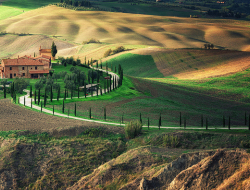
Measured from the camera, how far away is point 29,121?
173ft

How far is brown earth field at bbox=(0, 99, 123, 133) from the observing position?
4840 centimetres

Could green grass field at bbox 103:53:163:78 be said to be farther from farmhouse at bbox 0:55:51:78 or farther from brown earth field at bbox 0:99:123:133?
brown earth field at bbox 0:99:123:133

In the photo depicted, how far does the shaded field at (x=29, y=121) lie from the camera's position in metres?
48.7

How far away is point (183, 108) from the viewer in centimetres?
7338

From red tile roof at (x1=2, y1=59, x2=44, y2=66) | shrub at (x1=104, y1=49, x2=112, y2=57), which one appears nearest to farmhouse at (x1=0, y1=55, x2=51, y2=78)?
red tile roof at (x1=2, y1=59, x2=44, y2=66)

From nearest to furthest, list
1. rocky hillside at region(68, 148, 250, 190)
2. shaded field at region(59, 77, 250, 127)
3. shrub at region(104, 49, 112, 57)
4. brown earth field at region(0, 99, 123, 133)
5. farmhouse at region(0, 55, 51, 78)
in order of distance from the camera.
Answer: rocky hillside at region(68, 148, 250, 190), brown earth field at region(0, 99, 123, 133), shaded field at region(59, 77, 250, 127), farmhouse at region(0, 55, 51, 78), shrub at region(104, 49, 112, 57)

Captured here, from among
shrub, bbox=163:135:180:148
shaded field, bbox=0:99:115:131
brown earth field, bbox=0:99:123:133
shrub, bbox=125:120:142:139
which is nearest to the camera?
shrub, bbox=163:135:180:148

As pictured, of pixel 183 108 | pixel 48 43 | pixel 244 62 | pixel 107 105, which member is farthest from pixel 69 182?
pixel 48 43

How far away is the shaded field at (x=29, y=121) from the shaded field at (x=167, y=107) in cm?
661

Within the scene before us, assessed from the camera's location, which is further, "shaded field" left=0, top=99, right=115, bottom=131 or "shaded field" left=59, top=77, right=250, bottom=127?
"shaded field" left=59, top=77, right=250, bottom=127

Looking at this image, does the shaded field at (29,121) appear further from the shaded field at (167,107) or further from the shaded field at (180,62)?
the shaded field at (180,62)

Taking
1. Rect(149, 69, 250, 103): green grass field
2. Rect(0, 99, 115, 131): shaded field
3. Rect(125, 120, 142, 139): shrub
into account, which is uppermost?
Rect(125, 120, 142, 139): shrub

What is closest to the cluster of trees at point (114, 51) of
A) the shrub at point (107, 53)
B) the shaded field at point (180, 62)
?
the shrub at point (107, 53)

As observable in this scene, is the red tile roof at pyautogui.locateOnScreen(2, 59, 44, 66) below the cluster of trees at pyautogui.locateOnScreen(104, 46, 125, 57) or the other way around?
the other way around
